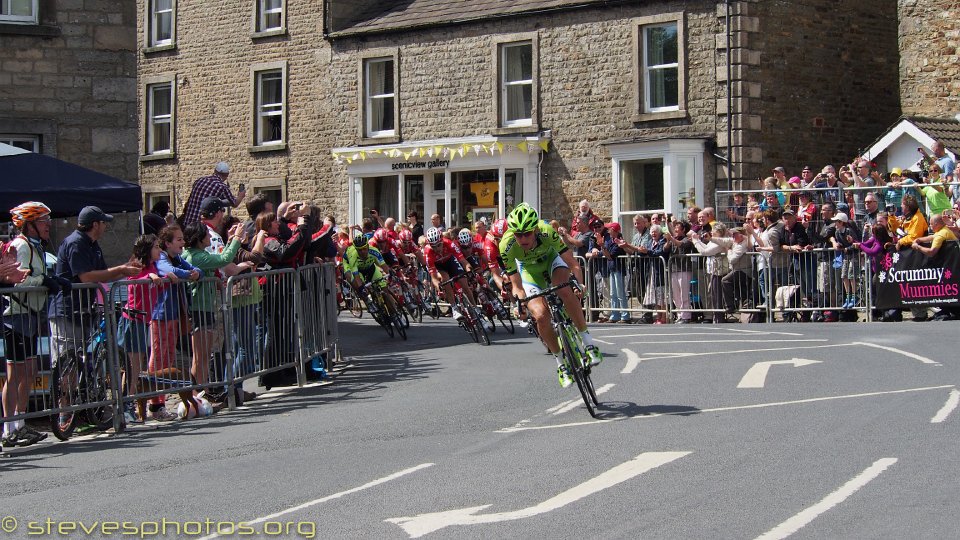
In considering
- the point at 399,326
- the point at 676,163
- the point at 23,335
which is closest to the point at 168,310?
the point at 23,335

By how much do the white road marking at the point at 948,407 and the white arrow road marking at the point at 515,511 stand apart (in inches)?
118

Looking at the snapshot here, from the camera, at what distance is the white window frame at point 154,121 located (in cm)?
4162

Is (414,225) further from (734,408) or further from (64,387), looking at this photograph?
(64,387)

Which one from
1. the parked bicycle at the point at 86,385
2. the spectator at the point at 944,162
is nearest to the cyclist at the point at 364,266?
the parked bicycle at the point at 86,385

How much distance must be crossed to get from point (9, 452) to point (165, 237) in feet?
9.34

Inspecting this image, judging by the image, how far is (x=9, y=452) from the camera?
11375 mm

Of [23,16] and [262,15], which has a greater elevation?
[262,15]

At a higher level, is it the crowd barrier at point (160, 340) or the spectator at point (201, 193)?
the spectator at point (201, 193)

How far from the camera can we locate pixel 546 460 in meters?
9.81

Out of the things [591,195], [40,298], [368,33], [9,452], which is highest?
[368,33]

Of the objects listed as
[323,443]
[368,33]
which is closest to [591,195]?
[368,33]

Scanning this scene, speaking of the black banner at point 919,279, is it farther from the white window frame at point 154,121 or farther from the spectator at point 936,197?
the white window frame at point 154,121

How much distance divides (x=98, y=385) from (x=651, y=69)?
72.7 feet

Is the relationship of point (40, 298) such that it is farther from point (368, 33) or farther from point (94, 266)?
point (368, 33)
